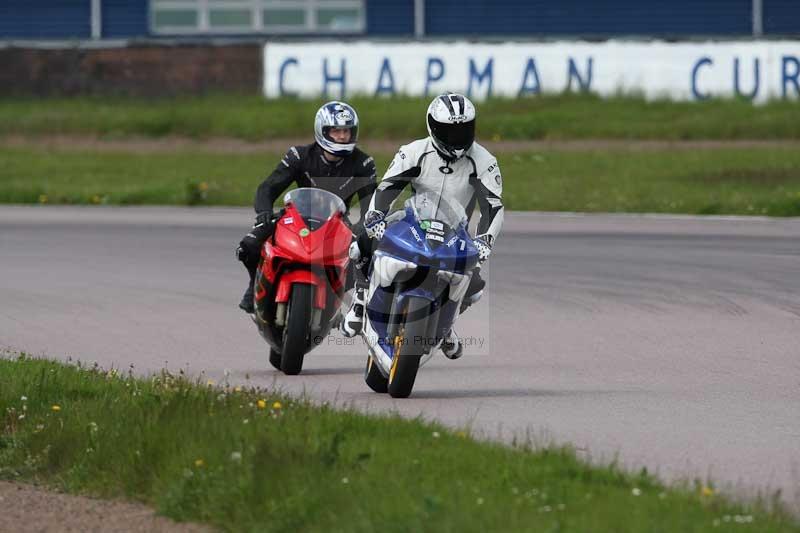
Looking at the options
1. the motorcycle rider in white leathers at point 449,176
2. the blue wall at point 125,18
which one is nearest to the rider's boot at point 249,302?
the motorcycle rider in white leathers at point 449,176

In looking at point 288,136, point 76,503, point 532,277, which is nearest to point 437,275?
point 76,503

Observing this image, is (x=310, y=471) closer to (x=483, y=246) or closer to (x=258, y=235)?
(x=483, y=246)

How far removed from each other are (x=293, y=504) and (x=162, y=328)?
699 cm

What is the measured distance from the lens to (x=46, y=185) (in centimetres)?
2748

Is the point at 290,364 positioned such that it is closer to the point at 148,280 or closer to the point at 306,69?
the point at 148,280

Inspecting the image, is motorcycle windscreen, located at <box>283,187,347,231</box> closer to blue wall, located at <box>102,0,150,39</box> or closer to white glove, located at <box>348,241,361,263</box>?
white glove, located at <box>348,241,361,263</box>

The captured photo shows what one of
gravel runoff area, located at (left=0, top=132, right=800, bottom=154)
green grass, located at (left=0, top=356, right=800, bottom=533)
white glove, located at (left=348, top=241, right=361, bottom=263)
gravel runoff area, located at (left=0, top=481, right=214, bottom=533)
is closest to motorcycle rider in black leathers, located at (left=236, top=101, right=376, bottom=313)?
white glove, located at (left=348, top=241, right=361, bottom=263)

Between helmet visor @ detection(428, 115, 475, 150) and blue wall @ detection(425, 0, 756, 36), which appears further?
blue wall @ detection(425, 0, 756, 36)

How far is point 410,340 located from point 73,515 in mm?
2846

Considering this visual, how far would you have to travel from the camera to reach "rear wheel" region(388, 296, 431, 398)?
31.7ft

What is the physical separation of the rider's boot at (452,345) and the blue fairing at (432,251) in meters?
0.40

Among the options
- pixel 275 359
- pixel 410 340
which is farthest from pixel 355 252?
pixel 275 359

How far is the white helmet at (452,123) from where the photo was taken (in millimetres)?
9953

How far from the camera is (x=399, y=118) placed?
31.6 m
